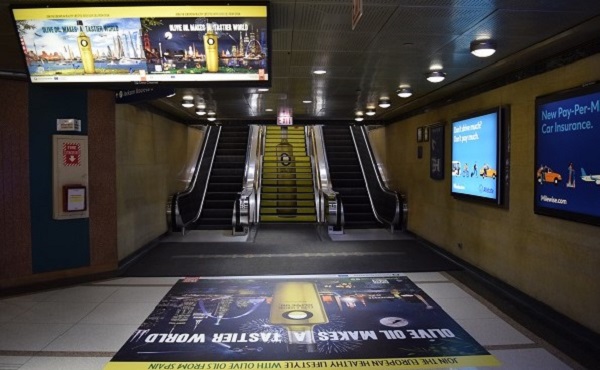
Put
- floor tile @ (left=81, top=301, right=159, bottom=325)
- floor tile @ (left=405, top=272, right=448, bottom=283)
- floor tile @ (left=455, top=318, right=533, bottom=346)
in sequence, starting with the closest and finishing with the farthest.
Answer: floor tile @ (left=455, top=318, right=533, bottom=346), floor tile @ (left=81, top=301, right=159, bottom=325), floor tile @ (left=405, top=272, right=448, bottom=283)

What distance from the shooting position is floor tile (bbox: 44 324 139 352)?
12.0 ft

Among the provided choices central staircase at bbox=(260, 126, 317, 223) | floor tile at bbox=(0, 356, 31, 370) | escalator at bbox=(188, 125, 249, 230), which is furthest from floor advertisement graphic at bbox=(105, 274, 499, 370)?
central staircase at bbox=(260, 126, 317, 223)

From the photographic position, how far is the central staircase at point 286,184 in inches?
433

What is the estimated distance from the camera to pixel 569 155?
12.7 ft

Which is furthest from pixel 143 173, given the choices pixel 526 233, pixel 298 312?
pixel 526 233

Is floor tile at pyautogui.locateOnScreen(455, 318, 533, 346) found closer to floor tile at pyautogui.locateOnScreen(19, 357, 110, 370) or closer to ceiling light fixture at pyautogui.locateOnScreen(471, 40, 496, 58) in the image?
ceiling light fixture at pyautogui.locateOnScreen(471, 40, 496, 58)

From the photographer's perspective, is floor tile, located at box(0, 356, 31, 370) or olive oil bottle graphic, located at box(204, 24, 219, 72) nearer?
olive oil bottle graphic, located at box(204, 24, 219, 72)

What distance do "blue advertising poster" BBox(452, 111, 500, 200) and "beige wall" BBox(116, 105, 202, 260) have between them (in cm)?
482

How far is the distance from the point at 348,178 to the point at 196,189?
411 centimetres

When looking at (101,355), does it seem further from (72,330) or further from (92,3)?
(92,3)

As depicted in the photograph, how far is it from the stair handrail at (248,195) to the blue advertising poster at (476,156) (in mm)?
4267

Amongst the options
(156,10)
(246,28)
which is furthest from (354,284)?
(156,10)

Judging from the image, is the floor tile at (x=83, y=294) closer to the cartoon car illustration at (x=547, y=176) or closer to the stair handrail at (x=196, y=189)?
the stair handrail at (x=196, y=189)

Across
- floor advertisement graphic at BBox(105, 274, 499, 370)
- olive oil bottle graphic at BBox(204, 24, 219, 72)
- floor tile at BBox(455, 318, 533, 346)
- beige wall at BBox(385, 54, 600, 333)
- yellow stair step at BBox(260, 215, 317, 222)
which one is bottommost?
floor tile at BBox(455, 318, 533, 346)
